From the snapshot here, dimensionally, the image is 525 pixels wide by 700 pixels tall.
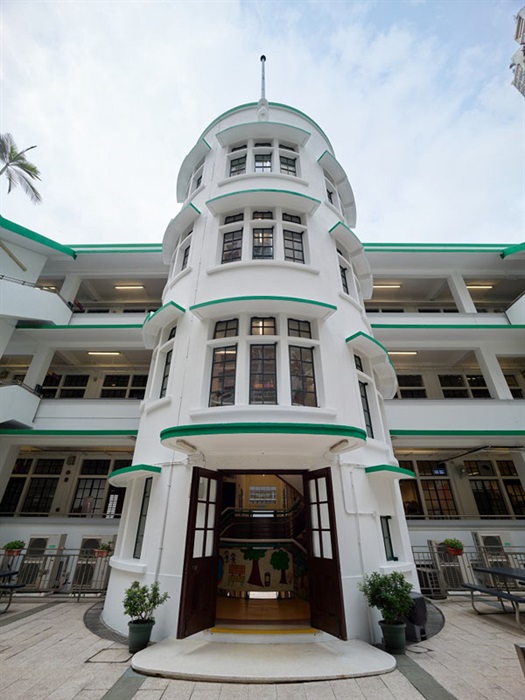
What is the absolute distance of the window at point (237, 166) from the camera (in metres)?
12.1

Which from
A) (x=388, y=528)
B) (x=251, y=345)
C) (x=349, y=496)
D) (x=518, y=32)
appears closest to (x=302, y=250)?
(x=251, y=345)

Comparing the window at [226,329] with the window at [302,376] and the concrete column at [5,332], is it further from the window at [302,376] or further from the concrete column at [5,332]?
the concrete column at [5,332]

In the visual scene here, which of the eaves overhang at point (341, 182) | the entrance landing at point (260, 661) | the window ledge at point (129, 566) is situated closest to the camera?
the entrance landing at point (260, 661)

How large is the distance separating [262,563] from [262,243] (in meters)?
9.99

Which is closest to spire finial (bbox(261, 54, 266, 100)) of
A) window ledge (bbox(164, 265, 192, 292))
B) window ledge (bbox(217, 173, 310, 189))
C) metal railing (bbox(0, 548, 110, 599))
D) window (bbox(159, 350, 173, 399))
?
window ledge (bbox(217, 173, 310, 189))

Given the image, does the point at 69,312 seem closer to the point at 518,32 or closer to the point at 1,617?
the point at 1,617

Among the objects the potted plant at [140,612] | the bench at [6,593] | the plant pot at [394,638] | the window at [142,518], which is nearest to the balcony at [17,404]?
the bench at [6,593]

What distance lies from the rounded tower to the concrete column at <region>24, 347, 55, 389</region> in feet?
23.5

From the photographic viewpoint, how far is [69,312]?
598 inches

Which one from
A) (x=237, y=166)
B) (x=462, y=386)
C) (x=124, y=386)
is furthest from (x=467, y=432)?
(x=124, y=386)

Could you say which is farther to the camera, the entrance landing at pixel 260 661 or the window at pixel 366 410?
the window at pixel 366 410

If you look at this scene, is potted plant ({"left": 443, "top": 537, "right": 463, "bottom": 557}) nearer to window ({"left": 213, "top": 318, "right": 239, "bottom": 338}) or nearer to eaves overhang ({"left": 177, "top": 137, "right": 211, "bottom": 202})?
window ({"left": 213, "top": 318, "right": 239, "bottom": 338})

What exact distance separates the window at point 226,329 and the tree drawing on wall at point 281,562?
7264 millimetres

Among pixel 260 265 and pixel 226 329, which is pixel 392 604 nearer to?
pixel 226 329
